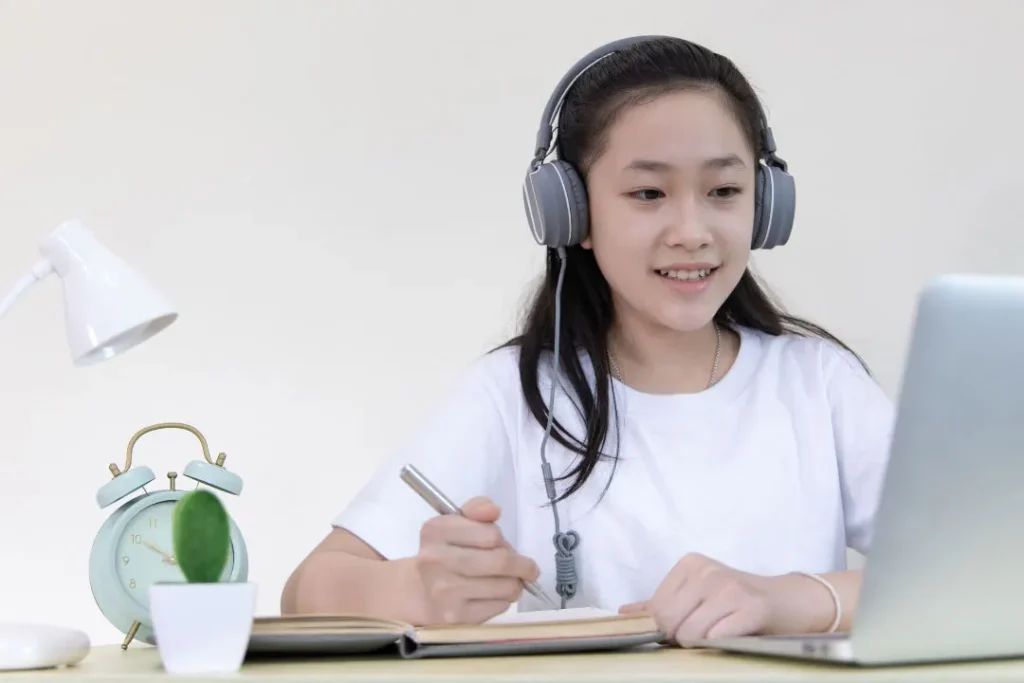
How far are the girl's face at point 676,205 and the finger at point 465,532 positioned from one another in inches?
22.1

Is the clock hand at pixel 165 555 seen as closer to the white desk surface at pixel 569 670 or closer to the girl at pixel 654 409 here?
the girl at pixel 654 409

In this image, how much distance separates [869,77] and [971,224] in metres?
0.32

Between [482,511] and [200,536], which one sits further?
[482,511]

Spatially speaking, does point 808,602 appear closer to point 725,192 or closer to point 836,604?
point 836,604

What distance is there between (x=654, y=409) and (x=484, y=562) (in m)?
0.60

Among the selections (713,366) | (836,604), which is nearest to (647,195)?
(713,366)

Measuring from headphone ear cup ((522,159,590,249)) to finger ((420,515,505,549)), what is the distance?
1.79 ft

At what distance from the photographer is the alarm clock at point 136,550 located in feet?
3.83

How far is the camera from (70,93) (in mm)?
2129

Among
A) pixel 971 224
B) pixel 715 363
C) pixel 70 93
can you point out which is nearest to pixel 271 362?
pixel 70 93

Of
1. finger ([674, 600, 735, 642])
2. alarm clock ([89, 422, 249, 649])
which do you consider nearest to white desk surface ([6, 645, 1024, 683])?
finger ([674, 600, 735, 642])

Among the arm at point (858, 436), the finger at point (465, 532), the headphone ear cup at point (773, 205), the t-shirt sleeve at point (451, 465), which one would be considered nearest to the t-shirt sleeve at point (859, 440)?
the arm at point (858, 436)

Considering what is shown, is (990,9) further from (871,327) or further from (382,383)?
(382,383)

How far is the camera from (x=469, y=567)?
103 cm
